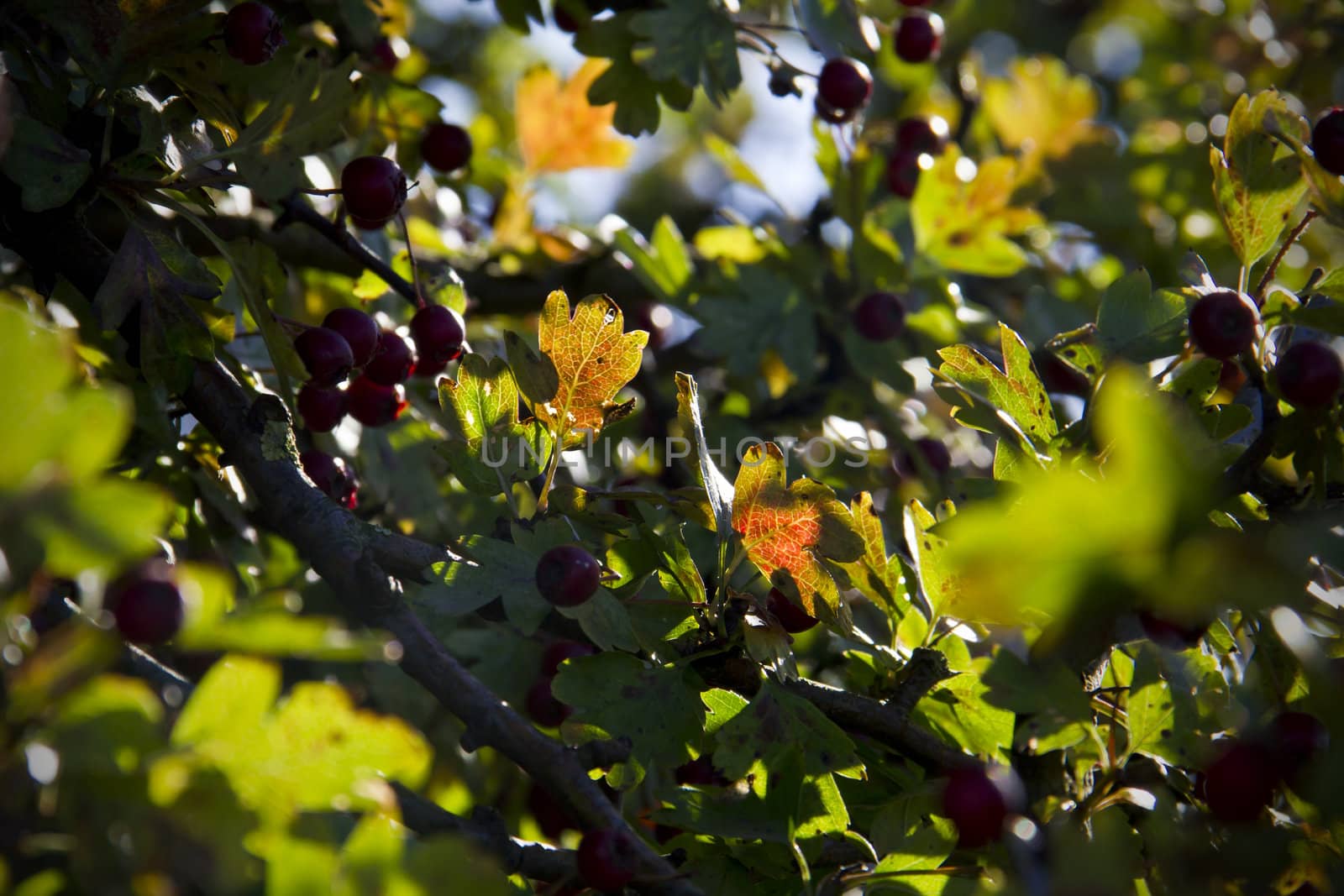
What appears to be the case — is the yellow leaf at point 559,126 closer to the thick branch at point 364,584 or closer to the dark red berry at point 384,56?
the dark red berry at point 384,56

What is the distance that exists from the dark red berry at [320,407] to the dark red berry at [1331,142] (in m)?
1.35

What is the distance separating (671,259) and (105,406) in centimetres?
166

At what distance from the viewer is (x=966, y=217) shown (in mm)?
2398

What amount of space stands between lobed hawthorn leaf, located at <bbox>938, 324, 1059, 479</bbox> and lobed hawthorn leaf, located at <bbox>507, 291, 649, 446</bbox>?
1.30 ft

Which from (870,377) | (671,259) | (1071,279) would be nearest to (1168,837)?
(870,377)

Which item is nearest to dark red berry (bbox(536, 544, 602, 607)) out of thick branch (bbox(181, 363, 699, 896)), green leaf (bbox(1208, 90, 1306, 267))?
thick branch (bbox(181, 363, 699, 896))

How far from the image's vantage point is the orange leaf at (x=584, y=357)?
131 cm

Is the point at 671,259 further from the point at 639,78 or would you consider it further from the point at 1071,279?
the point at 1071,279

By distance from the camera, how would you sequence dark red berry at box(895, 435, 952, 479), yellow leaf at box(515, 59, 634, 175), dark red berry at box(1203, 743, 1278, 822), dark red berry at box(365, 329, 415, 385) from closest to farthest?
dark red berry at box(1203, 743, 1278, 822)
dark red berry at box(365, 329, 415, 385)
dark red berry at box(895, 435, 952, 479)
yellow leaf at box(515, 59, 634, 175)

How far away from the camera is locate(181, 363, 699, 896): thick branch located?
1.18m

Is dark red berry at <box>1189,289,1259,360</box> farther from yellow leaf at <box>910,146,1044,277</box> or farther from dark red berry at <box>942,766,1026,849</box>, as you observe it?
yellow leaf at <box>910,146,1044,277</box>

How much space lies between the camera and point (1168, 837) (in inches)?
40.7

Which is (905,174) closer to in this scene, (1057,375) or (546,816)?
(1057,375)

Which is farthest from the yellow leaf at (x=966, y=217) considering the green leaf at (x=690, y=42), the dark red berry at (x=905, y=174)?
the green leaf at (x=690, y=42)
